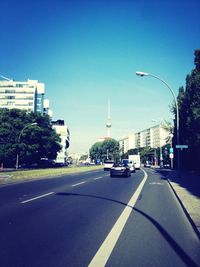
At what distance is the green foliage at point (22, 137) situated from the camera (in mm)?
55062

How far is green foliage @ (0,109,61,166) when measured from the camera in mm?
55062

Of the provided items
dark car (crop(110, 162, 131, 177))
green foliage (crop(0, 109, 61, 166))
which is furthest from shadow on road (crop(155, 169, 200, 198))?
green foliage (crop(0, 109, 61, 166))

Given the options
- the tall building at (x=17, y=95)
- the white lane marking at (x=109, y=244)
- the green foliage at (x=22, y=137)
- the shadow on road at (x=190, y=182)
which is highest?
the tall building at (x=17, y=95)

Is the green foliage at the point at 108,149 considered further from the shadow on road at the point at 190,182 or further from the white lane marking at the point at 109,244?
the white lane marking at the point at 109,244

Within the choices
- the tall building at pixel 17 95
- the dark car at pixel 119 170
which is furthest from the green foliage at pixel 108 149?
the dark car at pixel 119 170

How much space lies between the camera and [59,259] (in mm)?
4758

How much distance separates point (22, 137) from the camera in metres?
57.5

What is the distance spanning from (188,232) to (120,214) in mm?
2568

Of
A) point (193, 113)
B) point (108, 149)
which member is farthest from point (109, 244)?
point (108, 149)

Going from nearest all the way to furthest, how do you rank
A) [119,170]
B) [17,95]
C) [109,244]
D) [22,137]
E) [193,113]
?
[109,244], [119,170], [193,113], [22,137], [17,95]

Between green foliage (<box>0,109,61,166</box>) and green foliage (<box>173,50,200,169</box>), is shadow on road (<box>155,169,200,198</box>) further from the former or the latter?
green foliage (<box>0,109,61,166</box>)

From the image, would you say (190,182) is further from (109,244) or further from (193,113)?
(109,244)

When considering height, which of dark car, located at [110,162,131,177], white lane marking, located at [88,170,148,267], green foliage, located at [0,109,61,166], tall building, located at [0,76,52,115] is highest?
tall building, located at [0,76,52,115]

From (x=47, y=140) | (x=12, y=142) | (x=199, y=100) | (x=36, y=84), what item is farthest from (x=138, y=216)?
(x=36, y=84)
